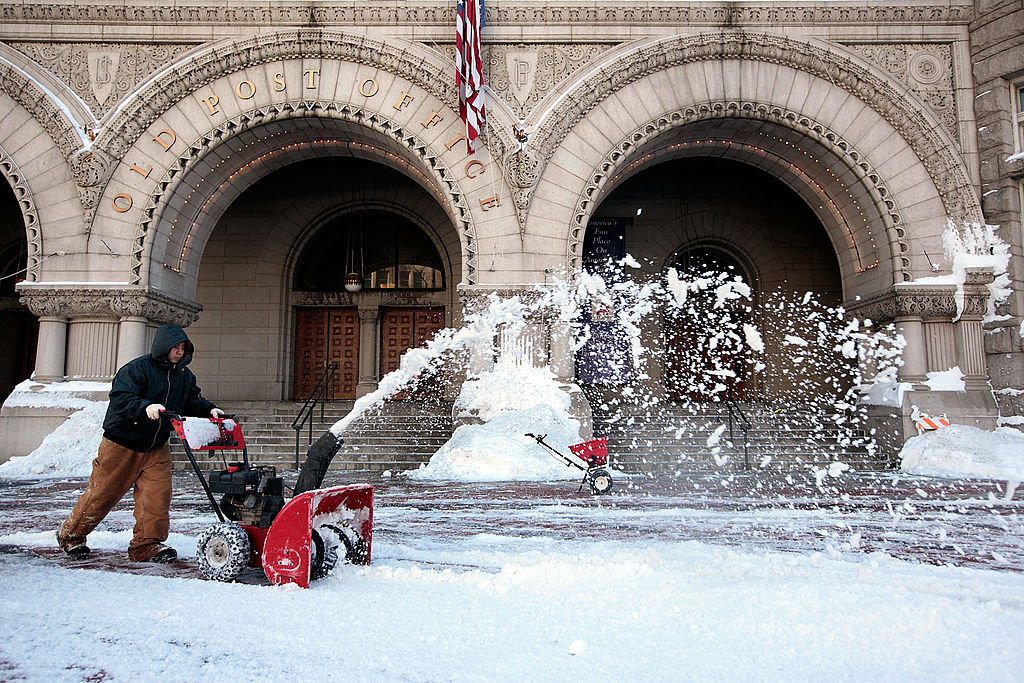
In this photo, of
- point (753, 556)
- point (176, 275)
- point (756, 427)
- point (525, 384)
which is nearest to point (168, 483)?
point (753, 556)

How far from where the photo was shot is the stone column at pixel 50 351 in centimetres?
1224

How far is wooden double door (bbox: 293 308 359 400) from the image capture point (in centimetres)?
1733

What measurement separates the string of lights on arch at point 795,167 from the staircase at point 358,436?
6.29m

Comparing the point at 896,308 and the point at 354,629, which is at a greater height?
the point at 896,308

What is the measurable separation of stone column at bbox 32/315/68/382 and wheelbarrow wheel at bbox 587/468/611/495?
10263 mm

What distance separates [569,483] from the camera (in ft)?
31.8

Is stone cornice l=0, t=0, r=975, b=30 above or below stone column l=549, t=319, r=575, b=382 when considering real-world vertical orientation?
above

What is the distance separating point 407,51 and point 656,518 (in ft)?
34.0

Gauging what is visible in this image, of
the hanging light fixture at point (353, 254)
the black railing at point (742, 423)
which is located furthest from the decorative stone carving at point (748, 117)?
the hanging light fixture at point (353, 254)

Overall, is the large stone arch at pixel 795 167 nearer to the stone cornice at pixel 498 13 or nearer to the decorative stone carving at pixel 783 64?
the decorative stone carving at pixel 783 64

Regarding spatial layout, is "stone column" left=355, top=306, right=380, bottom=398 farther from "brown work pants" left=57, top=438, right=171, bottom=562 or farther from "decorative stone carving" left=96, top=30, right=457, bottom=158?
"brown work pants" left=57, top=438, right=171, bottom=562

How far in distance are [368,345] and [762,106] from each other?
35.6ft

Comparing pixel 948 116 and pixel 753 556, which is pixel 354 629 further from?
pixel 948 116

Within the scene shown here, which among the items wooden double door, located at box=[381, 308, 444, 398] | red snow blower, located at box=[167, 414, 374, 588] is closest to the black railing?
wooden double door, located at box=[381, 308, 444, 398]
